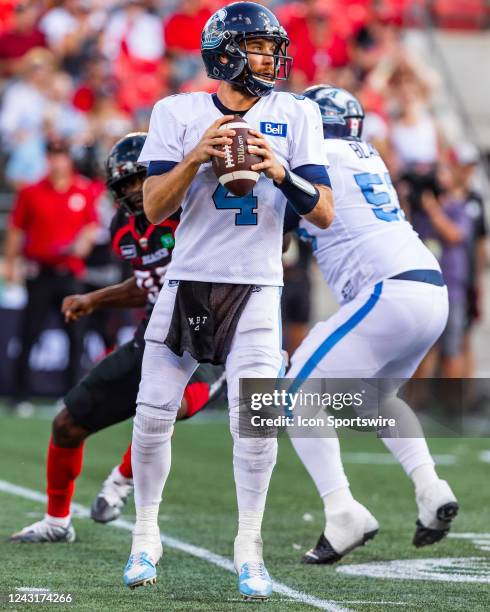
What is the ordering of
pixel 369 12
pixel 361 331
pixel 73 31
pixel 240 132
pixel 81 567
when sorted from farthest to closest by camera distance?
pixel 369 12, pixel 73 31, pixel 361 331, pixel 81 567, pixel 240 132

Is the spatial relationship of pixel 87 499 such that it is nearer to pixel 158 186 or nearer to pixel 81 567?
pixel 81 567

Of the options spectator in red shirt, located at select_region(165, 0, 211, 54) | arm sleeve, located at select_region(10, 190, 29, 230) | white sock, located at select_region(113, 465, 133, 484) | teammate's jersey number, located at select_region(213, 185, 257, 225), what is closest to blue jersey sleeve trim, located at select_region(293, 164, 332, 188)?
teammate's jersey number, located at select_region(213, 185, 257, 225)

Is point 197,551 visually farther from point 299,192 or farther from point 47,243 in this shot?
point 47,243

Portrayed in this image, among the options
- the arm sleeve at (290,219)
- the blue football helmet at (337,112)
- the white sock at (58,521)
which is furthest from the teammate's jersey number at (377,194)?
the white sock at (58,521)

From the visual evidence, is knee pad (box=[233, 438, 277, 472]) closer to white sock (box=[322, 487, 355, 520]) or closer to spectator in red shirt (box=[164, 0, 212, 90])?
white sock (box=[322, 487, 355, 520])

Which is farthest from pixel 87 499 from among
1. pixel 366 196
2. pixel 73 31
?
pixel 73 31

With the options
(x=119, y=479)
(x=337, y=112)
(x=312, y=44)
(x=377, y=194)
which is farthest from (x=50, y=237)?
(x=377, y=194)

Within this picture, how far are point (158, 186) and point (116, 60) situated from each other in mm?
10717

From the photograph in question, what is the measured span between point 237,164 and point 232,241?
1.22 ft

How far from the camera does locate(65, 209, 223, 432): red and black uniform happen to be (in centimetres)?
579

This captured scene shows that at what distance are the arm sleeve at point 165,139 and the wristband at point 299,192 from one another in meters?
0.39

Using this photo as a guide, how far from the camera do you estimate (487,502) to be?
7395mm

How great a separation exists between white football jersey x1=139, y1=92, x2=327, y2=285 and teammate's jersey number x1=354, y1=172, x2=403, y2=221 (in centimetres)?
103

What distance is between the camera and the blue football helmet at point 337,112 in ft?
19.3
